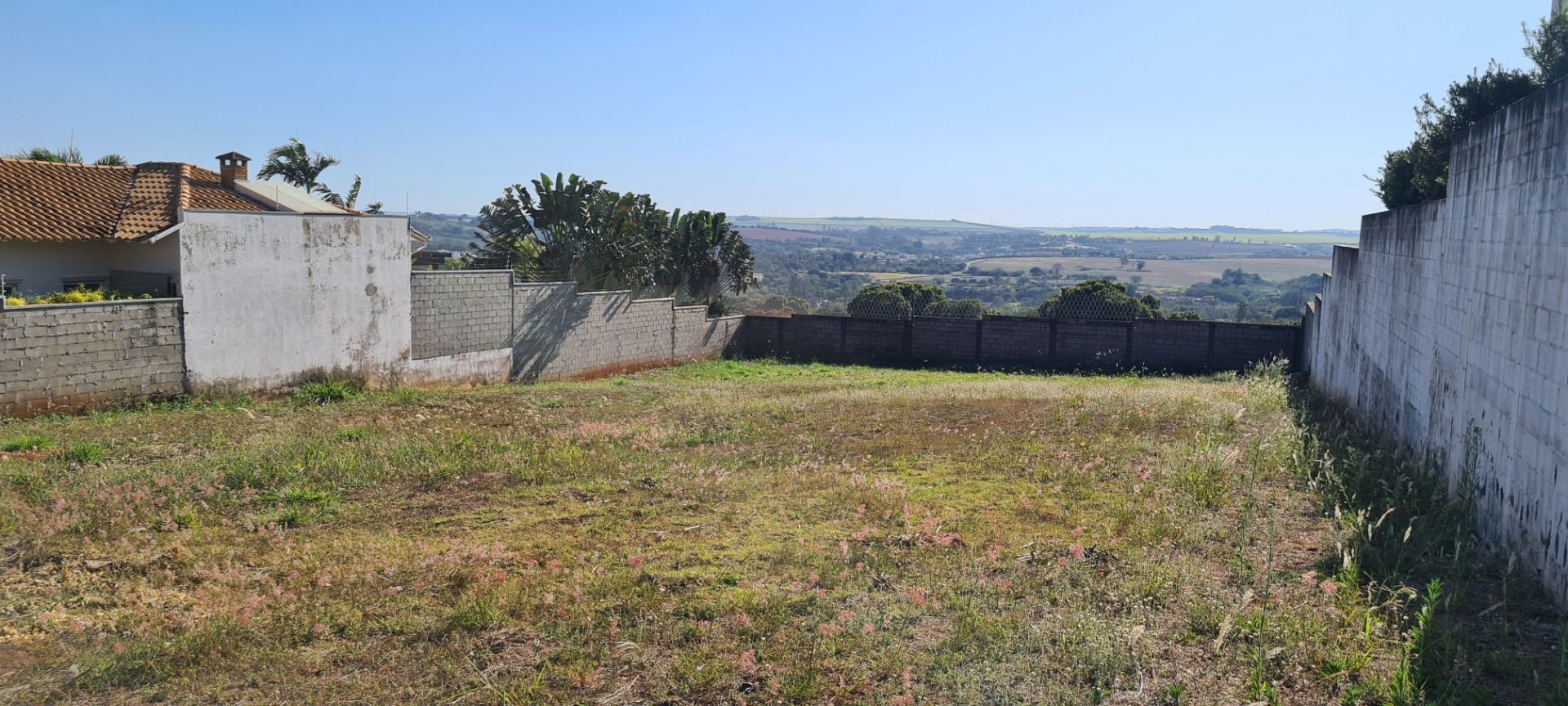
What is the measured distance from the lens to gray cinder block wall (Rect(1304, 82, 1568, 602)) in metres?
5.94

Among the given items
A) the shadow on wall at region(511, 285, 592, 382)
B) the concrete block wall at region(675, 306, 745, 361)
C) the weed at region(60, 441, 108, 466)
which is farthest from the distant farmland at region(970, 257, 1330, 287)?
the weed at region(60, 441, 108, 466)

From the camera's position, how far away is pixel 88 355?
1337 centimetres

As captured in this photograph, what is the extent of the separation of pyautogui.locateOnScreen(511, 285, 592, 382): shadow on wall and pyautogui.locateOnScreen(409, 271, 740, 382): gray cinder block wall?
0.02 meters

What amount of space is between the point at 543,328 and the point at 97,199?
A: 8.68 metres

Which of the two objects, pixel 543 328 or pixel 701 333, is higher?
pixel 543 328

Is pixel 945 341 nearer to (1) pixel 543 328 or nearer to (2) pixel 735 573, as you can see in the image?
(1) pixel 543 328

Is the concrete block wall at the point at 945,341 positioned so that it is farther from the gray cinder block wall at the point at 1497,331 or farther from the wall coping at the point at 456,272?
the gray cinder block wall at the point at 1497,331

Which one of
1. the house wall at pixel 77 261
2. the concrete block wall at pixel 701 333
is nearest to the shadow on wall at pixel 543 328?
the concrete block wall at pixel 701 333

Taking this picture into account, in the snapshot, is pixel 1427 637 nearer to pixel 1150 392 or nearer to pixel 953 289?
pixel 1150 392

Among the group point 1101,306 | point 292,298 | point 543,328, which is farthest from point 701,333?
point 292,298

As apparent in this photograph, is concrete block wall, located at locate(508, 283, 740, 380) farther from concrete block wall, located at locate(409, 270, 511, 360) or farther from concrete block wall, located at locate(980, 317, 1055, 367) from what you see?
concrete block wall, located at locate(980, 317, 1055, 367)

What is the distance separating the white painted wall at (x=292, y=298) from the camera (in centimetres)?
1482

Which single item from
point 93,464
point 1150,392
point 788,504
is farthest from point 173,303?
point 1150,392

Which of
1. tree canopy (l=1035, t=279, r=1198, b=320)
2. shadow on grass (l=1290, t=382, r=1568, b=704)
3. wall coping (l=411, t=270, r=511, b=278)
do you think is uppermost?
wall coping (l=411, t=270, r=511, b=278)
